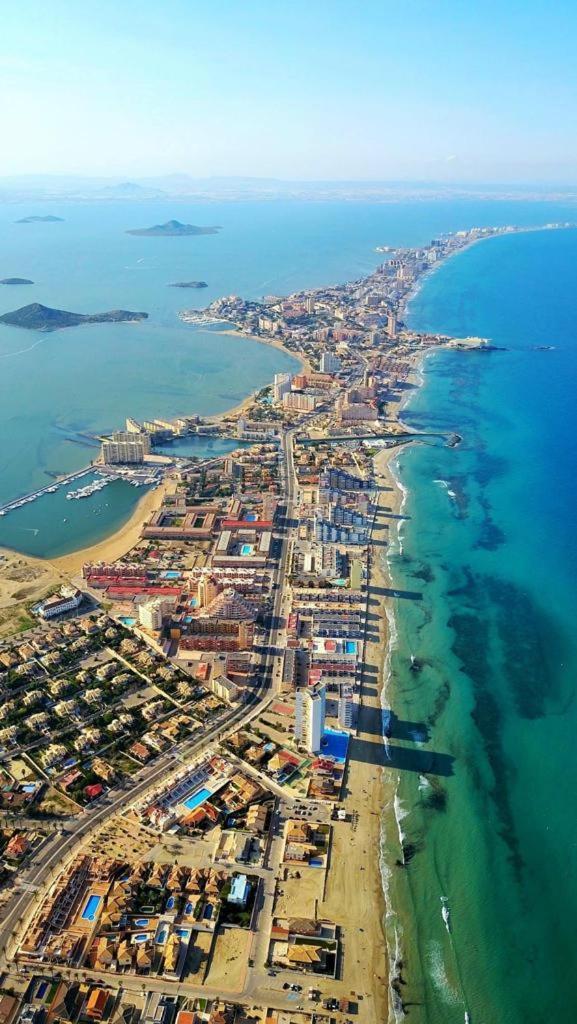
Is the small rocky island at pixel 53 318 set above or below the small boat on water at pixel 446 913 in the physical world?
above

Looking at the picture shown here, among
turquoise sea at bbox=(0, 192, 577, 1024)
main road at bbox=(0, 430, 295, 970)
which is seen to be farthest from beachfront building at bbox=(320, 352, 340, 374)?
main road at bbox=(0, 430, 295, 970)

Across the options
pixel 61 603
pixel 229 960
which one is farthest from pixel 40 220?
pixel 229 960

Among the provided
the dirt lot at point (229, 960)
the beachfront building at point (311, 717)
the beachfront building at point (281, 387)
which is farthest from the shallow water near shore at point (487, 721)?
the beachfront building at point (281, 387)

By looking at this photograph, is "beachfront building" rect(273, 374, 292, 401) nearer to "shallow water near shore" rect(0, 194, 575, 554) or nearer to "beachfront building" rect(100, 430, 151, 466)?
"shallow water near shore" rect(0, 194, 575, 554)

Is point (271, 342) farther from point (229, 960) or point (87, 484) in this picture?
point (229, 960)

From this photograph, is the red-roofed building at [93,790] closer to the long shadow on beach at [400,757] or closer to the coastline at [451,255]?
the long shadow on beach at [400,757]
